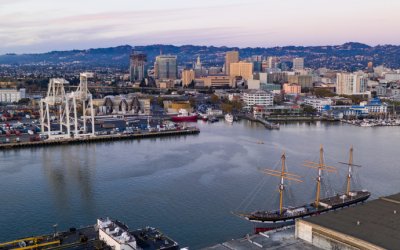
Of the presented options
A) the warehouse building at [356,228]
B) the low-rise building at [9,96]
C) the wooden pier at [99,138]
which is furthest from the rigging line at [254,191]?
the low-rise building at [9,96]

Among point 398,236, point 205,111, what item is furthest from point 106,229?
point 205,111

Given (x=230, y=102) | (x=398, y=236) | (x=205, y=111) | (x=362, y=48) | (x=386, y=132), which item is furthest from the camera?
(x=362, y=48)

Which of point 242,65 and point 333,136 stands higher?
point 242,65

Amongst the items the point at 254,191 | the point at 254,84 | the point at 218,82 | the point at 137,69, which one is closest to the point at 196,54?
the point at 137,69

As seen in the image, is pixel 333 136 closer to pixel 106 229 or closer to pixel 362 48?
pixel 106 229

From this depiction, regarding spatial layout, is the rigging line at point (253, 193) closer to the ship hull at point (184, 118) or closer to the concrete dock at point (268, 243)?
the concrete dock at point (268, 243)

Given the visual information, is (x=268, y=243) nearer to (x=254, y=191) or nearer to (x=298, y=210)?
(x=298, y=210)
